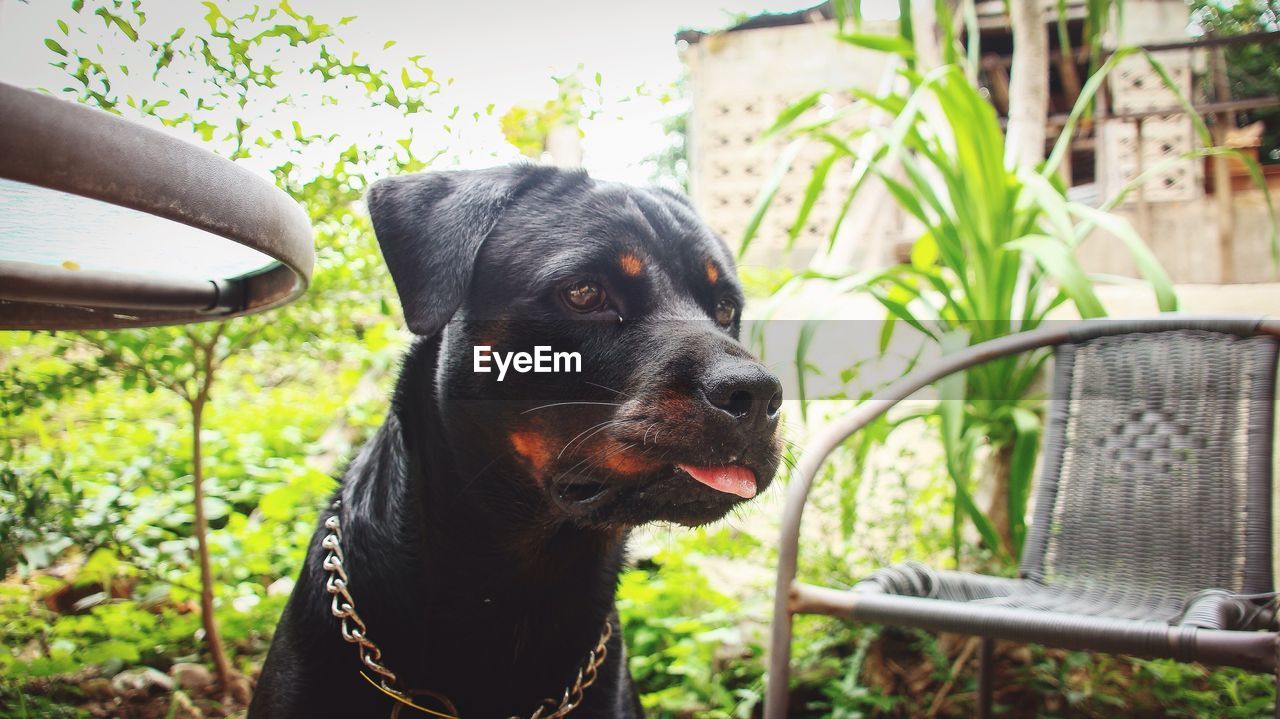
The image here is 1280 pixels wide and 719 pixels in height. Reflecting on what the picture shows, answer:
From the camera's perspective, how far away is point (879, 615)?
133 cm

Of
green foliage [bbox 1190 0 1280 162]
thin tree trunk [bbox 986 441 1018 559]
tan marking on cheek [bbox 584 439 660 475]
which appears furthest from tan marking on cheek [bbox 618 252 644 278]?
green foliage [bbox 1190 0 1280 162]

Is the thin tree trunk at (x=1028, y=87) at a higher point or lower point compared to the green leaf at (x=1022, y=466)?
higher

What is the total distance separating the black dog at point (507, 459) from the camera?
1.04m

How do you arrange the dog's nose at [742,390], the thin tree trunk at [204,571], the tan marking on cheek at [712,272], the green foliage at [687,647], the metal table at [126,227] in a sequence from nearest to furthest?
the metal table at [126,227] < the dog's nose at [742,390] < the tan marking on cheek at [712,272] < the thin tree trunk at [204,571] < the green foliage at [687,647]

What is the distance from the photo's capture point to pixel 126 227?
3.28ft

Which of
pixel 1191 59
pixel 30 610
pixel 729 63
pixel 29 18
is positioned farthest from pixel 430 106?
pixel 729 63

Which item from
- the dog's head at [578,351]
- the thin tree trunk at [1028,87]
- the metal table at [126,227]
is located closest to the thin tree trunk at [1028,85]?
the thin tree trunk at [1028,87]

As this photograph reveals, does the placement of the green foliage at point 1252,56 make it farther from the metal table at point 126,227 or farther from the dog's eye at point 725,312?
the metal table at point 126,227

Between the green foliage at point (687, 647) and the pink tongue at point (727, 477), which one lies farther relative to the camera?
the green foliage at point (687, 647)

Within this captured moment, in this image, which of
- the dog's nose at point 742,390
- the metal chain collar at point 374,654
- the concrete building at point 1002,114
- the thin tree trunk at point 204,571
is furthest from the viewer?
the concrete building at point 1002,114

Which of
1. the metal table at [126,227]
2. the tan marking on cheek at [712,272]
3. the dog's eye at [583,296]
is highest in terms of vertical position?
the metal table at [126,227]

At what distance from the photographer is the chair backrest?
1.54m

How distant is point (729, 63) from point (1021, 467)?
10.2 feet

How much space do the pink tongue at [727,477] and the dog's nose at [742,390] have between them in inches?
2.9
